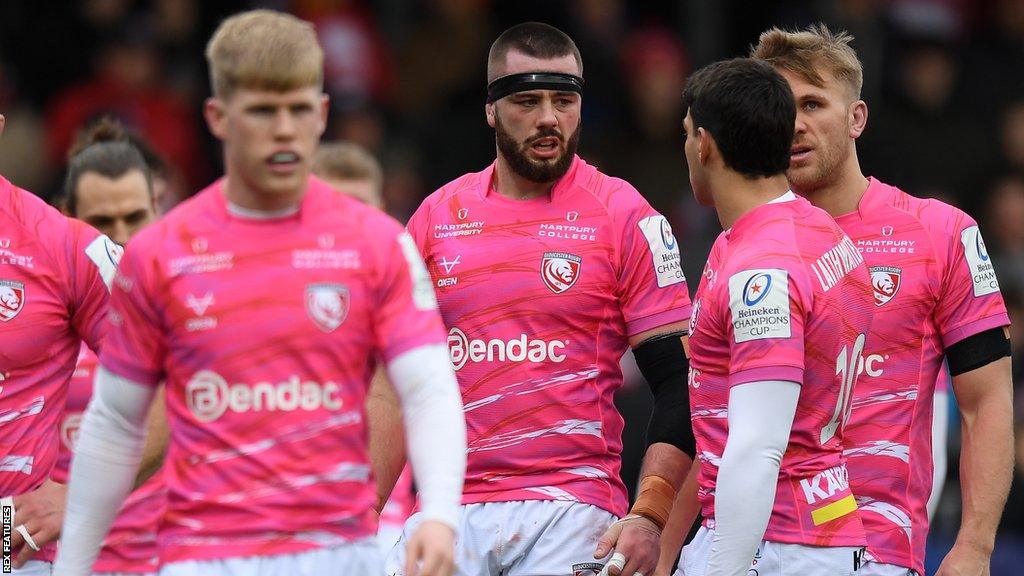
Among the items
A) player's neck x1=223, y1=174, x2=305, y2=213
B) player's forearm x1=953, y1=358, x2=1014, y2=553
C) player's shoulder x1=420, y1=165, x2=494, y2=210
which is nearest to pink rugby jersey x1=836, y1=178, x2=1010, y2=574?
player's forearm x1=953, y1=358, x2=1014, y2=553

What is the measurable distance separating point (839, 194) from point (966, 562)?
1377mm

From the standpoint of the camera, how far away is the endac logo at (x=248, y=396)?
4.25 meters

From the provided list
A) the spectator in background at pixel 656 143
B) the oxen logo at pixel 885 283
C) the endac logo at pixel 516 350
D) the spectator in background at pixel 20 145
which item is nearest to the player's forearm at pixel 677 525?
the endac logo at pixel 516 350

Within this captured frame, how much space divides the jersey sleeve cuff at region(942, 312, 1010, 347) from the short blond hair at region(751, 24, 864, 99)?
94 cm

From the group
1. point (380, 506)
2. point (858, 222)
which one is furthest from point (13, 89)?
point (858, 222)

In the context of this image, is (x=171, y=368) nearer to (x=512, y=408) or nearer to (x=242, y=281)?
(x=242, y=281)

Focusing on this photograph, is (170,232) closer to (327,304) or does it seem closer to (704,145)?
(327,304)

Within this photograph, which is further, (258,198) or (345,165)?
(345,165)

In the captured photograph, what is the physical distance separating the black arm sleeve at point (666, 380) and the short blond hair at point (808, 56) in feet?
3.42

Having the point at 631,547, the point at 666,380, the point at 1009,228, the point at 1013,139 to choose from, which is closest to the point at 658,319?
the point at 666,380

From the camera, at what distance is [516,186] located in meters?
6.06

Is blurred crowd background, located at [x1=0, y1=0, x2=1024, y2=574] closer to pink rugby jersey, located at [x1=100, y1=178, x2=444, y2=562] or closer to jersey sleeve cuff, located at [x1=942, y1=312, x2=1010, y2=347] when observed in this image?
jersey sleeve cuff, located at [x1=942, y1=312, x2=1010, y2=347]

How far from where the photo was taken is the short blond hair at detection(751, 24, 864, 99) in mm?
5891

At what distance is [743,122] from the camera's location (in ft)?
16.5
